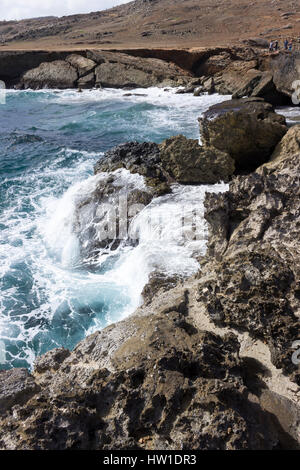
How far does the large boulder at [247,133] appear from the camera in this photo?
338 inches

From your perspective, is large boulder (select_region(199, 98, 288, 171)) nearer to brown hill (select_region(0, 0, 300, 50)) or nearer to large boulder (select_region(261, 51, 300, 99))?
large boulder (select_region(261, 51, 300, 99))

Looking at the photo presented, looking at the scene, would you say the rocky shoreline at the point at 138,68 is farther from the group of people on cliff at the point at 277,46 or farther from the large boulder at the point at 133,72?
the group of people on cliff at the point at 277,46

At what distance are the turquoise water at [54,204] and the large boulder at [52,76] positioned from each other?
4678 mm

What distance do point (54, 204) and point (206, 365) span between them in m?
9.19

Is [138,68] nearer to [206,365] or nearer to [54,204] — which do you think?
[54,204]

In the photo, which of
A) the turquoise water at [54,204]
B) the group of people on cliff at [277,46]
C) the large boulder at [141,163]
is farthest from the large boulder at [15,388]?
the group of people on cliff at [277,46]

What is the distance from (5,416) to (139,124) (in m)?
16.9

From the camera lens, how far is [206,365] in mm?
2672

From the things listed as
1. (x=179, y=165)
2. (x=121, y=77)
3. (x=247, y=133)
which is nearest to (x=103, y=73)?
(x=121, y=77)

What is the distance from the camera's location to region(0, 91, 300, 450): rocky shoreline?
231 cm

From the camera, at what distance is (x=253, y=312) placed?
3.13 metres

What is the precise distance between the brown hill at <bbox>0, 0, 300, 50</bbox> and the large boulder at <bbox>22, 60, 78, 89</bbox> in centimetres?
463
